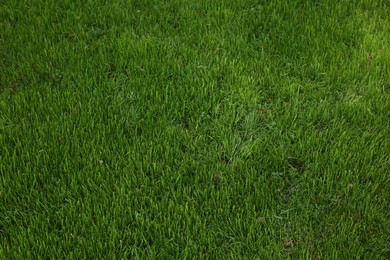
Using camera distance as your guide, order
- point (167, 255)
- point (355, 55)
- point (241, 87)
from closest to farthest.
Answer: point (167, 255) < point (241, 87) < point (355, 55)

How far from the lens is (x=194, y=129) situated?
122 inches

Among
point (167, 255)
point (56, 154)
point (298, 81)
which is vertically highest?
point (298, 81)

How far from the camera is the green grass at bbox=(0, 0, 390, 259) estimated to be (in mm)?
2465

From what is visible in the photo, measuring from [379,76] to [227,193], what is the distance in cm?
164

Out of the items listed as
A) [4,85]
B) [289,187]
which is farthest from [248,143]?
[4,85]

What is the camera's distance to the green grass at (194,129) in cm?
246

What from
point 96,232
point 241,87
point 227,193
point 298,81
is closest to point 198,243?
point 227,193

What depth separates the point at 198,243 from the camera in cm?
243

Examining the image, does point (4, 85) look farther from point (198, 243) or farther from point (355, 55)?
point (355, 55)

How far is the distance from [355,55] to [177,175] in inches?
71.8

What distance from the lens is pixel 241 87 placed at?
3.35 metres

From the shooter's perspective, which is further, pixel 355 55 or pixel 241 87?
pixel 355 55

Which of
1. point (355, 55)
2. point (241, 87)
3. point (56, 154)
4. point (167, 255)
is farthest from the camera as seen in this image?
point (355, 55)

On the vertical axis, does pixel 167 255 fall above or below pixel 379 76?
below
